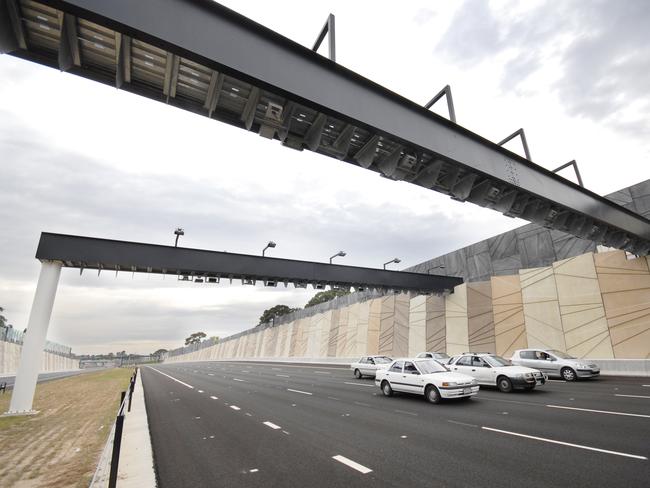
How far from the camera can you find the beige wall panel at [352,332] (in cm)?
4409

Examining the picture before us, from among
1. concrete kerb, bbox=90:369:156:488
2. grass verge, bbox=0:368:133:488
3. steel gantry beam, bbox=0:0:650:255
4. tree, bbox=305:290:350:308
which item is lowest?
grass verge, bbox=0:368:133:488

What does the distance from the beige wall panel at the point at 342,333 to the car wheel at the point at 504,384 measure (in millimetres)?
32608

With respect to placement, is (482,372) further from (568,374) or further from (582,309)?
(582,309)

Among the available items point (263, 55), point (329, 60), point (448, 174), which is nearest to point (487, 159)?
point (448, 174)

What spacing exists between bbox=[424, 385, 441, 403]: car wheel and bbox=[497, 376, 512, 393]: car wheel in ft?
13.3

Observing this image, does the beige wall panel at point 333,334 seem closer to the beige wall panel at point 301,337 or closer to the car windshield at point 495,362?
the beige wall panel at point 301,337

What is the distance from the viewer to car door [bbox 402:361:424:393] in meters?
12.6

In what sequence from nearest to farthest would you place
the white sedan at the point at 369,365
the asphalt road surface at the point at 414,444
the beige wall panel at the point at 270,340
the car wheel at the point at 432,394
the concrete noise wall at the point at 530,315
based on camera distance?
the asphalt road surface at the point at 414,444, the car wheel at the point at 432,394, the concrete noise wall at the point at 530,315, the white sedan at the point at 369,365, the beige wall panel at the point at 270,340

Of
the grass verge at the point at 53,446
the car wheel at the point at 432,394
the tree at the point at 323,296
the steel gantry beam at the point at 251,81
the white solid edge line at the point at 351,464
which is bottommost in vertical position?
the grass verge at the point at 53,446

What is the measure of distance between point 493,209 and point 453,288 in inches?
858

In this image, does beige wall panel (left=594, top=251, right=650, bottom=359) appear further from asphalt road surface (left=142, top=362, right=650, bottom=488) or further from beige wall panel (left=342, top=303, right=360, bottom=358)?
beige wall panel (left=342, top=303, right=360, bottom=358)

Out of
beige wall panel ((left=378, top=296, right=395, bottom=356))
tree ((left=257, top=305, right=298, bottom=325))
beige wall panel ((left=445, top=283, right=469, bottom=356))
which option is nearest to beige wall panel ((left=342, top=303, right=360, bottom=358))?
beige wall panel ((left=378, top=296, right=395, bottom=356))

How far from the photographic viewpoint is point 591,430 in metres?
7.43

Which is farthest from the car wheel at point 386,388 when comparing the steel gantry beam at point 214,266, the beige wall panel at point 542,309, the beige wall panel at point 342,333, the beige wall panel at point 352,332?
the beige wall panel at point 342,333
